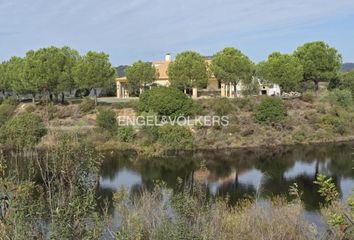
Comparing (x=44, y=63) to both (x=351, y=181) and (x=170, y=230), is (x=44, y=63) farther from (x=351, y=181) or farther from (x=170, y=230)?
(x=170, y=230)

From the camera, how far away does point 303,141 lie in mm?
41438

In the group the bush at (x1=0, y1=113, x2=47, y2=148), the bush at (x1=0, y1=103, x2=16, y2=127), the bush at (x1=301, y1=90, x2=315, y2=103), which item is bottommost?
the bush at (x1=0, y1=113, x2=47, y2=148)

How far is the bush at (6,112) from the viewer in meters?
42.8

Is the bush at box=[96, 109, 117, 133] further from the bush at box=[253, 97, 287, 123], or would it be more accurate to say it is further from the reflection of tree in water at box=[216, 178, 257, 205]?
the reflection of tree in water at box=[216, 178, 257, 205]

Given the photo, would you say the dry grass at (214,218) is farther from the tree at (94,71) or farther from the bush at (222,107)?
the tree at (94,71)

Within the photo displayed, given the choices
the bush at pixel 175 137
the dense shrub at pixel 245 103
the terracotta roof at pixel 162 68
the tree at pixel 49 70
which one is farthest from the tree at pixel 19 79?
the dense shrub at pixel 245 103

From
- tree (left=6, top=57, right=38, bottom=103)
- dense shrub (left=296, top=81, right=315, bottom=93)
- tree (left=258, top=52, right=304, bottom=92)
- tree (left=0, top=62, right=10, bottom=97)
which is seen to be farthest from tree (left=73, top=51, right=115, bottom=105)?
dense shrub (left=296, top=81, right=315, bottom=93)

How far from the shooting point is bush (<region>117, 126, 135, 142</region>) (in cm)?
3878

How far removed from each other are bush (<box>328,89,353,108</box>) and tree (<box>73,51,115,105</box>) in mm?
23382

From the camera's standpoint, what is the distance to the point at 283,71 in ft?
158

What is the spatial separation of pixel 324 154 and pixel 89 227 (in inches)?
1245

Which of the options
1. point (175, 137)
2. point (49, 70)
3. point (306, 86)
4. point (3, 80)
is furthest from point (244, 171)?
point (3, 80)

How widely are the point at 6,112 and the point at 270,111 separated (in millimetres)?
25822

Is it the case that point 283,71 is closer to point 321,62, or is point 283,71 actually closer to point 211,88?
point 321,62
